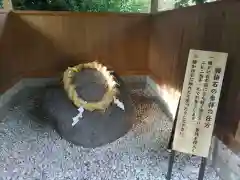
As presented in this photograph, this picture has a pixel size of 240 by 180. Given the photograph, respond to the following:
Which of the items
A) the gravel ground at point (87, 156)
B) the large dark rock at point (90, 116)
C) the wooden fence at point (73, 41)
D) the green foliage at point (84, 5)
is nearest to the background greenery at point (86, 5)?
the green foliage at point (84, 5)

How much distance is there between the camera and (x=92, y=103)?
221 centimetres

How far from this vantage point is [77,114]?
2.18 m

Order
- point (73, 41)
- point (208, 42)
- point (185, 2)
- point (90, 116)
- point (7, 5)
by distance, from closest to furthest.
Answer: point (208, 42)
point (90, 116)
point (185, 2)
point (7, 5)
point (73, 41)

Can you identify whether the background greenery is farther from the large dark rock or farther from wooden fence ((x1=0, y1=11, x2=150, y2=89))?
the large dark rock

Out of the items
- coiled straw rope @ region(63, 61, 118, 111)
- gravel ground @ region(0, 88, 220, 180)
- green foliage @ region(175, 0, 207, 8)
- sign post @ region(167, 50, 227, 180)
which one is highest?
green foliage @ region(175, 0, 207, 8)

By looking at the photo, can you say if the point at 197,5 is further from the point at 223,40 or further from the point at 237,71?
the point at 237,71

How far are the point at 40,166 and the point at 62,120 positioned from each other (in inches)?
20.5

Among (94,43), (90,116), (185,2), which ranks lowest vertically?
(90,116)

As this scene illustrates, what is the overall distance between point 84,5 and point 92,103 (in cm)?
179

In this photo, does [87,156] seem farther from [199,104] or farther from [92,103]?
[199,104]

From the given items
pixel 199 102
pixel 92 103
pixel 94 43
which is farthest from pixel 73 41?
pixel 199 102

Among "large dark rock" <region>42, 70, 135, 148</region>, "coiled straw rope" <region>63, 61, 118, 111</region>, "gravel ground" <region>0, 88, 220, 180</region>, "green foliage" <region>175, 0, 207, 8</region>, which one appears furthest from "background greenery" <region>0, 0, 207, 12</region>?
"gravel ground" <region>0, 88, 220, 180</region>

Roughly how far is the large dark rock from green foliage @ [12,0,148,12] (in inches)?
51.2

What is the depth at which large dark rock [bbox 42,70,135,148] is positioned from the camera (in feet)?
6.91
